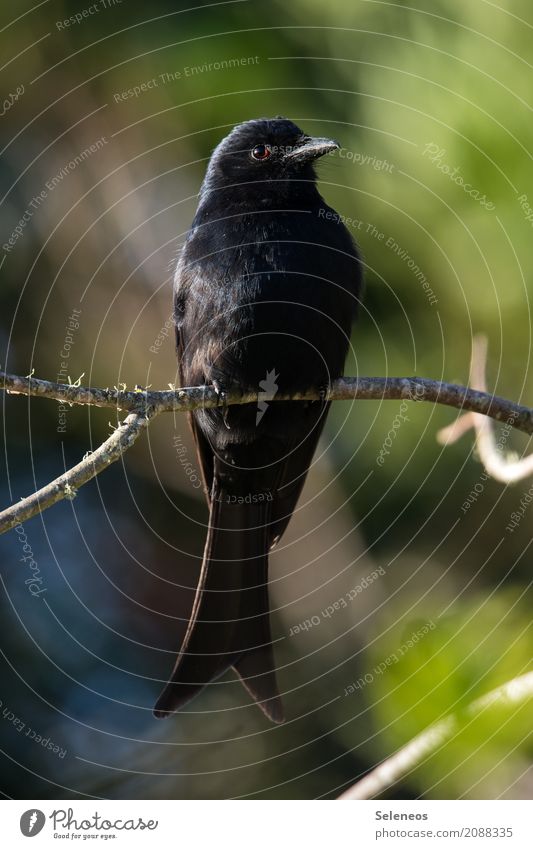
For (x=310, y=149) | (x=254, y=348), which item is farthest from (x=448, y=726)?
(x=310, y=149)

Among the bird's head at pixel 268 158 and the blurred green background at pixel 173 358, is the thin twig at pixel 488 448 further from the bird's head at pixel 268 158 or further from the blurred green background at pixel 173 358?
the bird's head at pixel 268 158

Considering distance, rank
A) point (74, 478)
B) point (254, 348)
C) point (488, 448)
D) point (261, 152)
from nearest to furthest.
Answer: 1. point (74, 478)
2. point (488, 448)
3. point (254, 348)
4. point (261, 152)

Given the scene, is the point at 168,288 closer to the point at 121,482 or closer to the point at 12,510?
the point at 121,482

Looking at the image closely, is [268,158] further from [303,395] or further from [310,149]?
[303,395]

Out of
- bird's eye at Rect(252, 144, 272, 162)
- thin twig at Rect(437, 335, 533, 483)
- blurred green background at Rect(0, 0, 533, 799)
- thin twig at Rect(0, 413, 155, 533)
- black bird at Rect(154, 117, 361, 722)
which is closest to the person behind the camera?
thin twig at Rect(0, 413, 155, 533)

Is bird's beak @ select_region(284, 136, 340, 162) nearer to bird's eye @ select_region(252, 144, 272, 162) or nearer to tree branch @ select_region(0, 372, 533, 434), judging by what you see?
bird's eye @ select_region(252, 144, 272, 162)

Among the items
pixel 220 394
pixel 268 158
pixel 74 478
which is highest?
pixel 268 158

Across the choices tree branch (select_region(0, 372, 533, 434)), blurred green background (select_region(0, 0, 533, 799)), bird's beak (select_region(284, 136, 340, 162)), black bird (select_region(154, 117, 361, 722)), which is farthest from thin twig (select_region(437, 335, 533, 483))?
bird's beak (select_region(284, 136, 340, 162))
